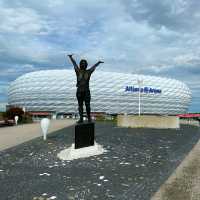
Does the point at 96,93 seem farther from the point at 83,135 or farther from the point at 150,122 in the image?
the point at 83,135

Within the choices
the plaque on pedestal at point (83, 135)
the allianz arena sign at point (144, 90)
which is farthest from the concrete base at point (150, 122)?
the allianz arena sign at point (144, 90)

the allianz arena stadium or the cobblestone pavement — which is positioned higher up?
the allianz arena stadium

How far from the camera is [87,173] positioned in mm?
10281

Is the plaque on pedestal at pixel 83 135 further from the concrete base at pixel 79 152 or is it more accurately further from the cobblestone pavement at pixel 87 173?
the cobblestone pavement at pixel 87 173

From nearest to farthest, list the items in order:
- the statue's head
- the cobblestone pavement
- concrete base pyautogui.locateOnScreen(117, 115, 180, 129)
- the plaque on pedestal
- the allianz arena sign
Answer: the cobblestone pavement, the plaque on pedestal, the statue's head, concrete base pyautogui.locateOnScreen(117, 115, 180, 129), the allianz arena sign

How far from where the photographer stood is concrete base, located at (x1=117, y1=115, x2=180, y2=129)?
3347cm

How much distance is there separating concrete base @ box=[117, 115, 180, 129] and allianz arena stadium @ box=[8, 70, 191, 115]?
9203 centimetres

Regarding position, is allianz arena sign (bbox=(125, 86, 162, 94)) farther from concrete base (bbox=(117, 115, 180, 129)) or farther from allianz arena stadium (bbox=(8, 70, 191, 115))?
concrete base (bbox=(117, 115, 180, 129))

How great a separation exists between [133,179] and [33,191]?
2.66m

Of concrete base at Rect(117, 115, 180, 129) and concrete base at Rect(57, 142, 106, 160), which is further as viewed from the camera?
concrete base at Rect(117, 115, 180, 129)

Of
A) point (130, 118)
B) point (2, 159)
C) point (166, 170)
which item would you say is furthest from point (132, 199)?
point (130, 118)

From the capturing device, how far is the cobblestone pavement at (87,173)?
807 cm

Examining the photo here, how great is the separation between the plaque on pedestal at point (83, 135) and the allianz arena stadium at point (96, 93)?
4405 inches

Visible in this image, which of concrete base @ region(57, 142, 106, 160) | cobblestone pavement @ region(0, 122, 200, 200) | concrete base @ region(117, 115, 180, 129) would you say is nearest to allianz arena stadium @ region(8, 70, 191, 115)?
concrete base @ region(117, 115, 180, 129)
